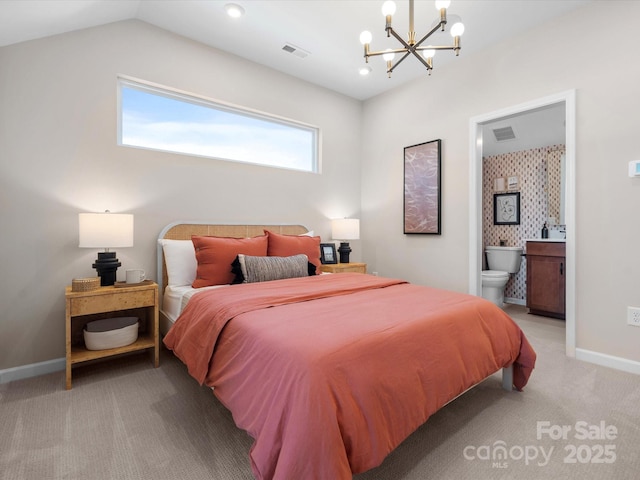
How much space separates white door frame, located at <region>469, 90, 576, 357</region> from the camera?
107 inches

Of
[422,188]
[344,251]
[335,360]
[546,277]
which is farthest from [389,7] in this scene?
[546,277]

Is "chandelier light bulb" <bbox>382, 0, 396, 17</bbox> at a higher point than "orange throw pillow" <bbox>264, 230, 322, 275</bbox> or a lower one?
higher

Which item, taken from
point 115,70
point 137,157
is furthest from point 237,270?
point 115,70

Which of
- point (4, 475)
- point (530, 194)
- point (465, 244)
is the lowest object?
point (4, 475)

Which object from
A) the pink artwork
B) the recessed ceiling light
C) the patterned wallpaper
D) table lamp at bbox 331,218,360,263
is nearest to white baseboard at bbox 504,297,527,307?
the patterned wallpaper

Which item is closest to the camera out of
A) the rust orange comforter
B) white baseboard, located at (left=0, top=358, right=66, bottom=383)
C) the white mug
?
the rust orange comforter

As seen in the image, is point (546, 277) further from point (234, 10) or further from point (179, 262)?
point (234, 10)

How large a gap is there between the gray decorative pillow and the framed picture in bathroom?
3.66 m

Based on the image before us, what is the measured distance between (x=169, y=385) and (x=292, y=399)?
5.11ft

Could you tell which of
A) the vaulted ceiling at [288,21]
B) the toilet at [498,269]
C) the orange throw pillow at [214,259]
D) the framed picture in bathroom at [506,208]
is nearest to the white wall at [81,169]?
the vaulted ceiling at [288,21]

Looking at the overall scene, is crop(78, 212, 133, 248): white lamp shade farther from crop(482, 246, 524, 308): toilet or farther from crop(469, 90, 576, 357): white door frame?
crop(482, 246, 524, 308): toilet

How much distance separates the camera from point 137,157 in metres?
2.88

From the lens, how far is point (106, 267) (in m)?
2.46

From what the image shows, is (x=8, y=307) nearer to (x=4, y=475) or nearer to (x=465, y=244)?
(x=4, y=475)
